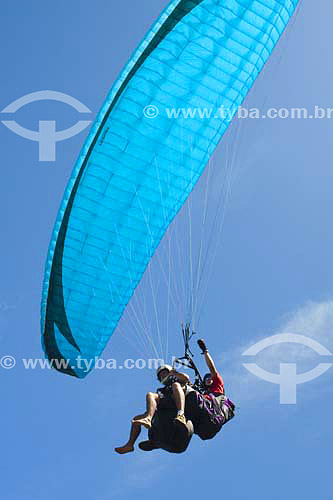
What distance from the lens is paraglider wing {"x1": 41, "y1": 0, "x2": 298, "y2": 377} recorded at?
10242 mm

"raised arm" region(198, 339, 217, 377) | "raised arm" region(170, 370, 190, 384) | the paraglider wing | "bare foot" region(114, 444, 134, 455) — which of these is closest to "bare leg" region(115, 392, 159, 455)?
"bare foot" region(114, 444, 134, 455)

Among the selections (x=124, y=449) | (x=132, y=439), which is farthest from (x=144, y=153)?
(x=124, y=449)

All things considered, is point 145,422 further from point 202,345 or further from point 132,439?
point 202,345

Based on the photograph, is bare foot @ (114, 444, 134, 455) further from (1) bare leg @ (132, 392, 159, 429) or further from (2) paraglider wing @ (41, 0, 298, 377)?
(2) paraglider wing @ (41, 0, 298, 377)

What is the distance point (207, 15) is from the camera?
1040cm

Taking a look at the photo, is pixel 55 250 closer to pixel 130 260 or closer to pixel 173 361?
pixel 130 260

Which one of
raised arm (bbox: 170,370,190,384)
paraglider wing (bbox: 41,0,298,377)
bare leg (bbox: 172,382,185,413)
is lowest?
bare leg (bbox: 172,382,185,413)

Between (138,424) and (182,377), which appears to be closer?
(138,424)

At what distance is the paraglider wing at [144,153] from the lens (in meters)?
10.2

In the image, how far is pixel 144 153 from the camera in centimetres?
1059

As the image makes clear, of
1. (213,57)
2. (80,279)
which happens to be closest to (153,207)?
(80,279)

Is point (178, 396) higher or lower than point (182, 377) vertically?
lower

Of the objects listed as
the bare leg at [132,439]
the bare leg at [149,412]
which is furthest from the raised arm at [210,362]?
the bare leg at [132,439]

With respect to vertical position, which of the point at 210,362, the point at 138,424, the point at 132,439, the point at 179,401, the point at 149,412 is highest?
the point at 210,362
